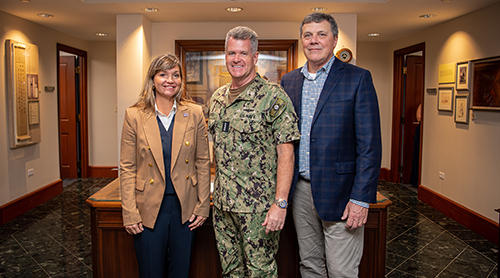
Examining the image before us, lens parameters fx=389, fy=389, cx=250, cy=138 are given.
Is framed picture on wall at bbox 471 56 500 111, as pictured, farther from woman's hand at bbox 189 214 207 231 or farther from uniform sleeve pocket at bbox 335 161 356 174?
woman's hand at bbox 189 214 207 231

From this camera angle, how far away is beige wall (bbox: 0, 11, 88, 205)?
4816 mm

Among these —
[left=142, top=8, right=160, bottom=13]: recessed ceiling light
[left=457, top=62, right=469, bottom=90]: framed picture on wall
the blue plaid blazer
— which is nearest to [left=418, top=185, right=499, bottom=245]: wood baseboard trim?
[left=457, top=62, right=469, bottom=90]: framed picture on wall

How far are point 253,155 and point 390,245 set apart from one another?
2785 mm

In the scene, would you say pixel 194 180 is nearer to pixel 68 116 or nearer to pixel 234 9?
pixel 234 9

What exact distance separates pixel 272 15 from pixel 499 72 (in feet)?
8.81

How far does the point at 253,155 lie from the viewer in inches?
72.2

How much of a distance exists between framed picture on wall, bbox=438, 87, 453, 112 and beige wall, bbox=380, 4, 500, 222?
10 centimetres

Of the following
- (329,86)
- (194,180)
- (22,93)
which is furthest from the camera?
(22,93)

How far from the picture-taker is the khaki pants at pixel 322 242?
1.91m

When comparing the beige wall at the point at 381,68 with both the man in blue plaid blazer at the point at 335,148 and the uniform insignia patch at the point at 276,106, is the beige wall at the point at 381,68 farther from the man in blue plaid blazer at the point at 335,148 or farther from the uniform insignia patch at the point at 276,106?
the uniform insignia patch at the point at 276,106

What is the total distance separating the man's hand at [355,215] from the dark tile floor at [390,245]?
69.4 inches

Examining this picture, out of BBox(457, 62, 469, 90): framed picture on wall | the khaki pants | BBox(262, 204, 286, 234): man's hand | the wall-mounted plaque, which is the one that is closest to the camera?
BBox(262, 204, 286, 234): man's hand

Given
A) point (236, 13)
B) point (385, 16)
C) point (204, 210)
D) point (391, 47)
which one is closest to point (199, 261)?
point (204, 210)

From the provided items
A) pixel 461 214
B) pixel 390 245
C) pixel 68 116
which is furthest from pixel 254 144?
pixel 68 116
